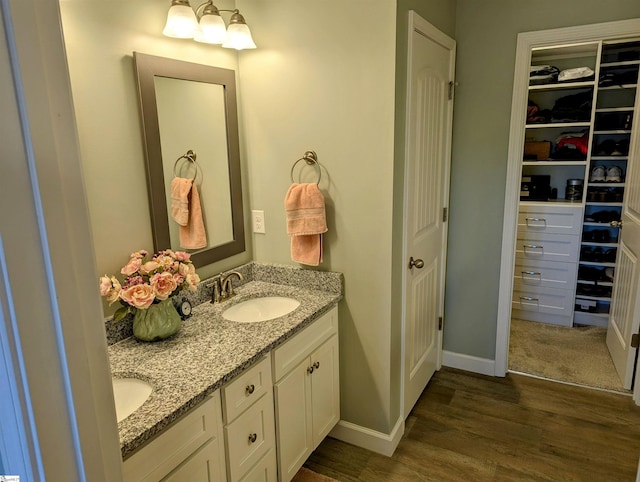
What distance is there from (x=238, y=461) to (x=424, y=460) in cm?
108

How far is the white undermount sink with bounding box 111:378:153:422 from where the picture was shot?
1337 millimetres

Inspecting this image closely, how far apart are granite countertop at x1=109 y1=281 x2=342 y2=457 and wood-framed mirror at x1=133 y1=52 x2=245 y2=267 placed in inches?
13.1

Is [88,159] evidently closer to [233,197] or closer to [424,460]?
[233,197]

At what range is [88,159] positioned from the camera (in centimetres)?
149

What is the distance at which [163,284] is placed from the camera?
61.4 inches

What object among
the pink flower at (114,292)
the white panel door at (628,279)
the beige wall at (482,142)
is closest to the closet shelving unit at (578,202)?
the white panel door at (628,279)

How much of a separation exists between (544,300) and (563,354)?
1.97 feet

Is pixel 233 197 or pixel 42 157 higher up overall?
pixel 42 157

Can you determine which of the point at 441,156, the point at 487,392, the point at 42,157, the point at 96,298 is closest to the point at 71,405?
the point at 96,298

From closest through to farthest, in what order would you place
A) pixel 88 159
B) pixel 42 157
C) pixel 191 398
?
pixel 42 157 < pixel 191 398 < pixel 88 159

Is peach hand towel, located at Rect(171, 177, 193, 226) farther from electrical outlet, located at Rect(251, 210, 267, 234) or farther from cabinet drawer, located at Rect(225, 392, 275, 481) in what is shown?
cabinet drawer, located at Rect(225, 392, 275, 481)

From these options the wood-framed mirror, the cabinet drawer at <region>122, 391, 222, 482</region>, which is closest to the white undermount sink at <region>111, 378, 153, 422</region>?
the cabinet drawer at <region>122, 391, 222, 482</region>

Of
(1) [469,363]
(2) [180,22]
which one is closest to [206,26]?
(2) [180,22]

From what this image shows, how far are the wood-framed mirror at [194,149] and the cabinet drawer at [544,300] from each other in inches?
103
